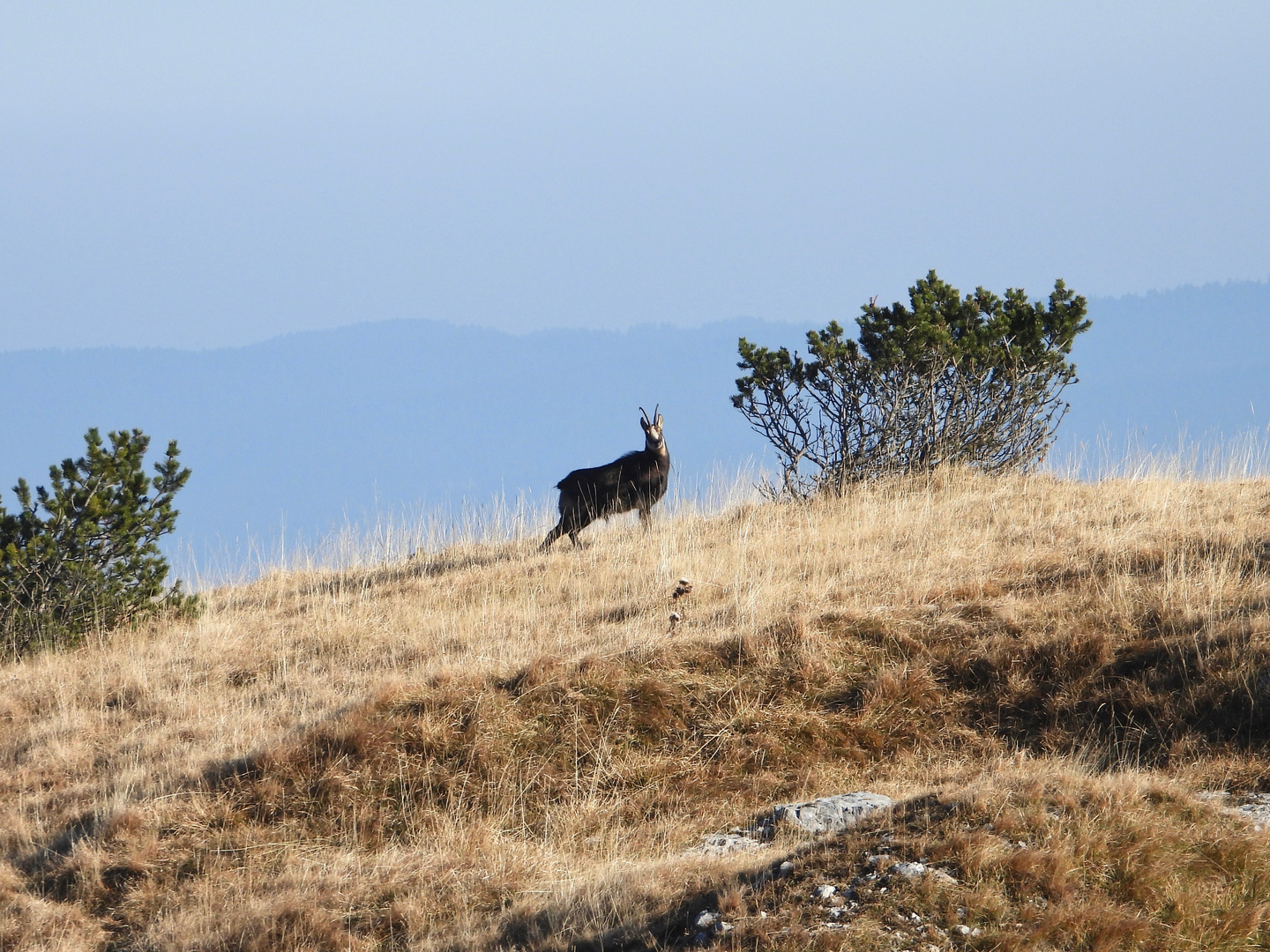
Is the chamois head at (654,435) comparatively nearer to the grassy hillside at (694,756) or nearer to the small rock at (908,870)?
the grassy hillside at (694,756)

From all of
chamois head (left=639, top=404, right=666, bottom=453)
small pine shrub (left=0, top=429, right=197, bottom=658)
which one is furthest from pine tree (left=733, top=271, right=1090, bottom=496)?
small pine shrub (left=0, top=429, right=197, bottom=658)

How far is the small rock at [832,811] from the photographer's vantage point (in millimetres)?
5699

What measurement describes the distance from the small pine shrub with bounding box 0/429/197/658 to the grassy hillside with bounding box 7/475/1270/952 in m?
0.64

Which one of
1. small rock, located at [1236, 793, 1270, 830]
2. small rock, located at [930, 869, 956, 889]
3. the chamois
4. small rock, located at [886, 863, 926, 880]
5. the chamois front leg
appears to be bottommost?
small rock, located at [1236, 793, 1270, 830]

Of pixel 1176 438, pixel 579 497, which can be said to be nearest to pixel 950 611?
pixel 579 497

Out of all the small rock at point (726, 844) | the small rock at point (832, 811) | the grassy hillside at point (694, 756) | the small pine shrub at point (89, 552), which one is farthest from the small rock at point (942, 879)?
the small pine shrub at point (89, 552)

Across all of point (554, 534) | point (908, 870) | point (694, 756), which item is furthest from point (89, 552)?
point (908, 870)

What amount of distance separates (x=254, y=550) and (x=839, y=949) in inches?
464

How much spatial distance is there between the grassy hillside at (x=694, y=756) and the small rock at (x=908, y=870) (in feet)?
0.16

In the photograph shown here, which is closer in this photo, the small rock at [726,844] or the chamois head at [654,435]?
the small rock at [726,844]

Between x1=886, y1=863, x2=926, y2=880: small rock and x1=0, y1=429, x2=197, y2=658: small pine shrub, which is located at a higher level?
x1=0, y1=429, x2=197, y2=658: small pine shrub

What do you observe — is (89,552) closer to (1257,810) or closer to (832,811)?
(832,811)

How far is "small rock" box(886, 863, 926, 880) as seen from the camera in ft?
15.7

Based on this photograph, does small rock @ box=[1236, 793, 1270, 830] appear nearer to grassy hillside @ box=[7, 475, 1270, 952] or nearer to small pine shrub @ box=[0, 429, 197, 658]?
grassy hillside @ box=[7, 475, 1270, 952]
